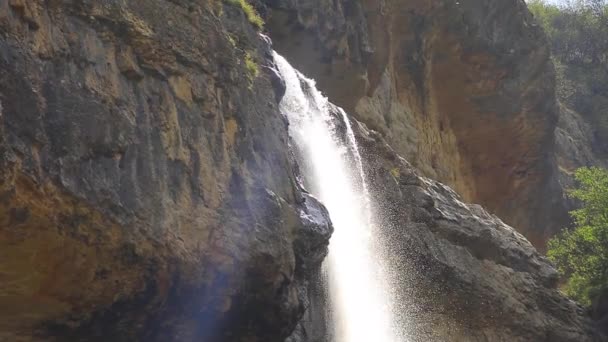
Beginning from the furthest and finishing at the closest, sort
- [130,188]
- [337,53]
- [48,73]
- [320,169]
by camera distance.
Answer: [337,53], [320,169], [130,188], [48,73]

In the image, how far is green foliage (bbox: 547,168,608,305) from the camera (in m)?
21.3

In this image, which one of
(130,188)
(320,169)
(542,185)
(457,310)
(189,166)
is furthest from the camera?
(542,185)

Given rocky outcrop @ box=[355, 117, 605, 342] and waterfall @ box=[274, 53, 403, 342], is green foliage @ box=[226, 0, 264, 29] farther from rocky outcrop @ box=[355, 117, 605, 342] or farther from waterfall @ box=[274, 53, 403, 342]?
rocky outcrop @ box=[355, 117, 605, 342]

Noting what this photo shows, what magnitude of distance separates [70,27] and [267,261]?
358cm

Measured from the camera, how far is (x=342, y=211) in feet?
50.8

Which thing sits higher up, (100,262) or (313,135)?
(313,135)

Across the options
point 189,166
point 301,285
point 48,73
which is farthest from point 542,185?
point 48,73

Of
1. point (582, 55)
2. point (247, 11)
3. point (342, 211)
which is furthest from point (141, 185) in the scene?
point (582, 55)

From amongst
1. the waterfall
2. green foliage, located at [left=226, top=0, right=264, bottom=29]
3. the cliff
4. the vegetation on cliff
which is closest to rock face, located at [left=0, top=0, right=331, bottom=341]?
the cliff

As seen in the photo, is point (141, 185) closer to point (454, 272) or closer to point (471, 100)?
point (454, 272)

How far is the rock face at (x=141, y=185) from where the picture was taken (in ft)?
22.3

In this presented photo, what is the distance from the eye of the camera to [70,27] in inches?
303

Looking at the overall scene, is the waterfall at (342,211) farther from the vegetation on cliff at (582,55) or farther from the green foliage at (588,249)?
the vegetation on cliff at (582,55)

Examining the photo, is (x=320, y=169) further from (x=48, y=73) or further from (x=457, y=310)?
(x=48, y=73)
